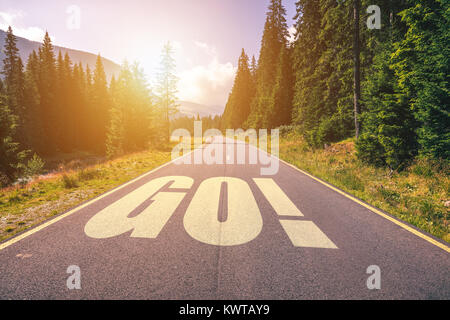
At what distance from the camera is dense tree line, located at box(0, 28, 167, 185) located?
75.8 feet

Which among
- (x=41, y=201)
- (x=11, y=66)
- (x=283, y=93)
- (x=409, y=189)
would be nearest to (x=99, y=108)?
(x=11, y=66)

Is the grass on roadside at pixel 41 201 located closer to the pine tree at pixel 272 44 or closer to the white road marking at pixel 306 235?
the white road marking at pixel 306 235

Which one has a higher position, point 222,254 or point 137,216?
point 137,216

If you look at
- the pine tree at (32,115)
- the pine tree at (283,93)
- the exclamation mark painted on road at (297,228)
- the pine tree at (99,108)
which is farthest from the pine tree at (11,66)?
the exclamation mark painted on road at (297,228)

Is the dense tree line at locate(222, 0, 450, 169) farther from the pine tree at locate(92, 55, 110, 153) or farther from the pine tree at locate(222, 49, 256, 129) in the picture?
the pine tree at locate(92, 55, 110, 153)

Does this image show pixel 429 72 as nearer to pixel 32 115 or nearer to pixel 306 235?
pixel 306 235

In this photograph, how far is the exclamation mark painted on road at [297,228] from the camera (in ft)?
11.1

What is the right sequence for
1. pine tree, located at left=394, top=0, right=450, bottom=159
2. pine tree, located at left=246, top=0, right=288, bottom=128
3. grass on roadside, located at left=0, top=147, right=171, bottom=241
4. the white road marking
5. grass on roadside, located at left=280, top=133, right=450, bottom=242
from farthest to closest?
pine tree, located at left=246, top=0, right=288, bottom=128 < pine tree, located at left=394, top=0, right=450, bottom=159 < grass on roadside, located at left=280, top=133, right=450, bottom=242 < grass on roadside, located at left=0, top=147, right=171, bottom=241 < the white road marking

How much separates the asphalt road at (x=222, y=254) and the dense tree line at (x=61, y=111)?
14.2 metres

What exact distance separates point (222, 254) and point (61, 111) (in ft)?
150

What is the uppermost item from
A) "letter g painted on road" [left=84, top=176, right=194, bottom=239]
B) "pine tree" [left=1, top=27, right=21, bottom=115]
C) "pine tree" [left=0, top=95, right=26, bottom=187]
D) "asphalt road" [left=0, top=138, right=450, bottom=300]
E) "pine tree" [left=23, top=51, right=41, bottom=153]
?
"pine tree" [left=1, top=27, right=21, bottom=115]

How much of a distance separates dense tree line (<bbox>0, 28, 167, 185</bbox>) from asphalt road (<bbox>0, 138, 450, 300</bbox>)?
14.2 meters

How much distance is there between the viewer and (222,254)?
9.94ft

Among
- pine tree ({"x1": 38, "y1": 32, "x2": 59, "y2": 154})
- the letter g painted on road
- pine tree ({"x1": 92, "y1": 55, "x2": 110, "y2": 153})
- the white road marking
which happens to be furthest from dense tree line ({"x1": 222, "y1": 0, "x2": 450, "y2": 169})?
pine tree ({"x1": 92, "y1": 55, "x2": 110, "y2": 153})
